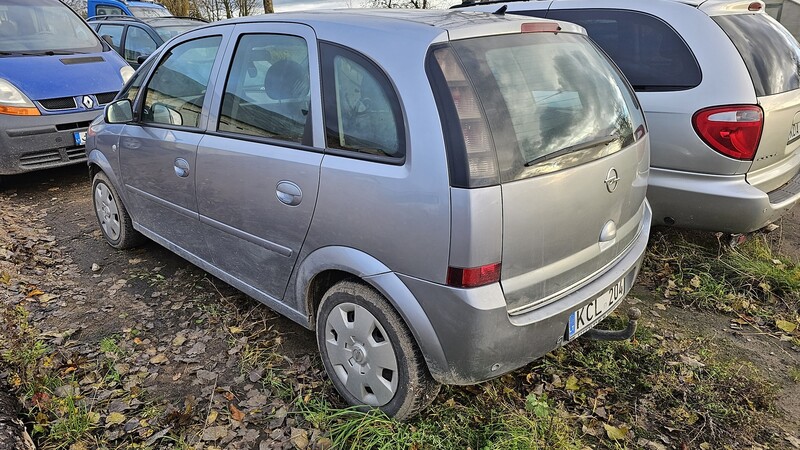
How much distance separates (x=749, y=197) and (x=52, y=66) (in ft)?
21.0

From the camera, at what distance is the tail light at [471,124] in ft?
6.22

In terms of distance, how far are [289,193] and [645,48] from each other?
2699 mm

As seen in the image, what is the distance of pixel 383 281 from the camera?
7.02 feet

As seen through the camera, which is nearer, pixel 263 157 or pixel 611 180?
pixel 611 180

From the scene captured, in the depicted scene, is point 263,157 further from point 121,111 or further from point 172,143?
point 121,111

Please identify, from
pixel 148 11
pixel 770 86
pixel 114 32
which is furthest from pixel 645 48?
pixel 148 11

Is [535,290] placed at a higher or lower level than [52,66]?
lower

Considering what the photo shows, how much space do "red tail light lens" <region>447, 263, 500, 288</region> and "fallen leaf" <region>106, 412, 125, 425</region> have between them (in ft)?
5.57

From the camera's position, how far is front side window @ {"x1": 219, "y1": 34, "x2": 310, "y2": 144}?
2.50 m

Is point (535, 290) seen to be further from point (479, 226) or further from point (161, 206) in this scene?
point (161, 206)

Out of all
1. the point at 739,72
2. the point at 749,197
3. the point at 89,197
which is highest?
the point at 739,72

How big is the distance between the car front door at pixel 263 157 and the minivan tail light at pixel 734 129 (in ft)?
7.94

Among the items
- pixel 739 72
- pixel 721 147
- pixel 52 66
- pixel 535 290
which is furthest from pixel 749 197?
pixel 52 66

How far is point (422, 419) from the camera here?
7.86 ft
